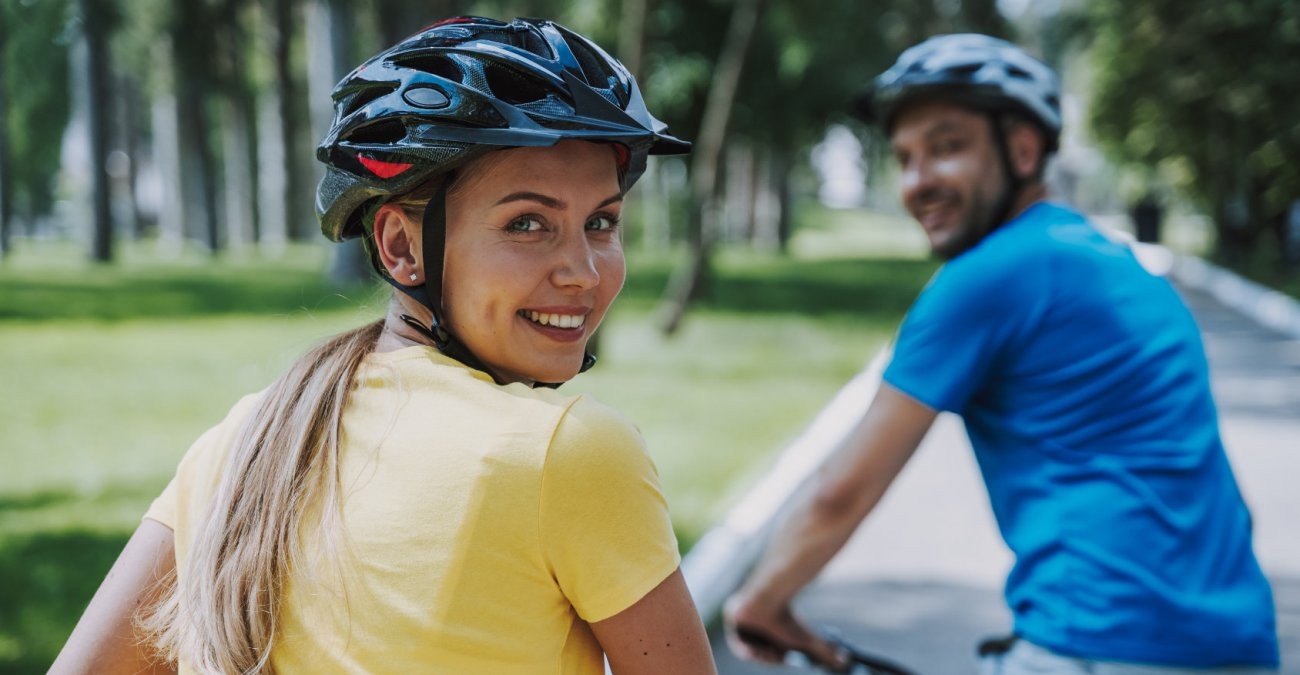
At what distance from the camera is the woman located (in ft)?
5.53

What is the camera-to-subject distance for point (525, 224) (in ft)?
6.54

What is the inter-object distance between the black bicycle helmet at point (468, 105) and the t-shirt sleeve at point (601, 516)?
445 millimetres

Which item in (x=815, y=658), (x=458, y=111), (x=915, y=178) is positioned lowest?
(x=815, y=658)

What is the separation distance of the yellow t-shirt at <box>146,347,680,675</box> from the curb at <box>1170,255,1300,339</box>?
19.2 m

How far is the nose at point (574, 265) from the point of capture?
2010 mm

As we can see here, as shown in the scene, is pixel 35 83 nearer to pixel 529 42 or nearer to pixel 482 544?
pixel 529 42

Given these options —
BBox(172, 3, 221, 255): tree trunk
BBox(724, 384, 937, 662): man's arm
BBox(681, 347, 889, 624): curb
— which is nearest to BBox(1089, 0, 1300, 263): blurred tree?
BBox(172, 3, 221, 255): tree trunk

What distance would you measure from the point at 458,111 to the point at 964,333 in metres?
1.25

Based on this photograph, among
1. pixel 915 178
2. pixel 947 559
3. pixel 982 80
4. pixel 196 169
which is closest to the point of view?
pixel 982 80

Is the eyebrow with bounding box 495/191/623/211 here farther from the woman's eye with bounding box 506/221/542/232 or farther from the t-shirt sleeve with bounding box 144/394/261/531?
the t-shirt sleeve with bounding box 144/394/261/531

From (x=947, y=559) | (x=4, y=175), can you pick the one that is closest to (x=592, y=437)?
(x=947, y=559)

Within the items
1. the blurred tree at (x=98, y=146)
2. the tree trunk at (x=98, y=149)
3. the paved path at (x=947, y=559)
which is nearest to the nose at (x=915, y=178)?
the paved path at (x=947, y=559)

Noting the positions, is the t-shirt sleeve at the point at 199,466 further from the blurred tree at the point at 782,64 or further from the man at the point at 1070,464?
the blurred tree at the point at 782,64

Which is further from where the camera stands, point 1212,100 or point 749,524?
point 1212,100
